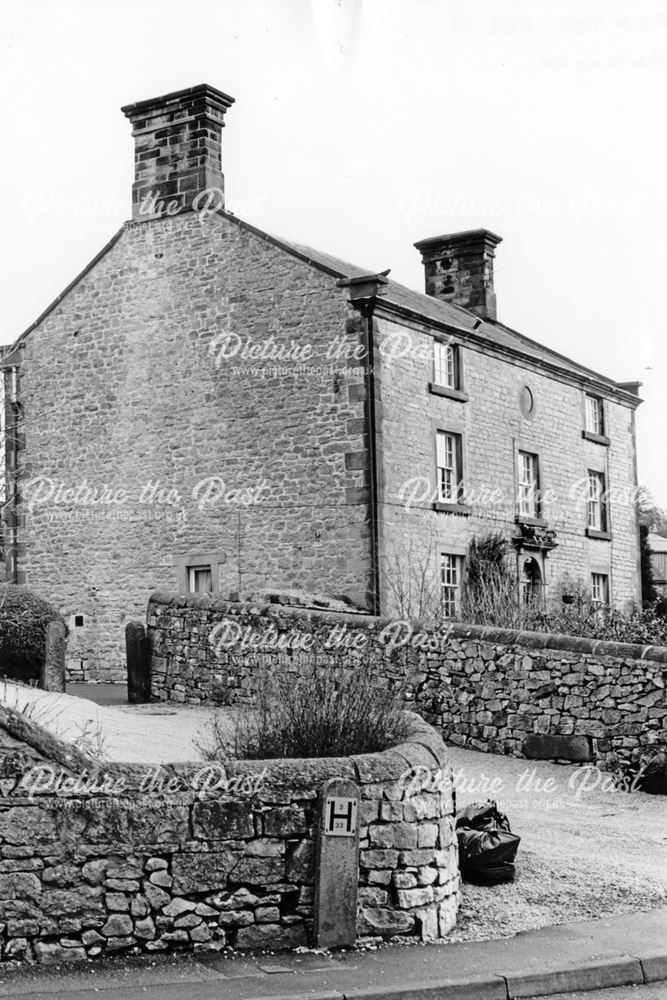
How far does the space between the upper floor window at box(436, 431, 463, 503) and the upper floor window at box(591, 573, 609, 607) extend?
5545mm

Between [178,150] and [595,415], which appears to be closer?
[178,150]

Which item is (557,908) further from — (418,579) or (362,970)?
(418,579)

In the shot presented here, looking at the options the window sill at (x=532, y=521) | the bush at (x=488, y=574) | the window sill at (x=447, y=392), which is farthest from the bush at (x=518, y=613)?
the window sill at (x=447, y=392)

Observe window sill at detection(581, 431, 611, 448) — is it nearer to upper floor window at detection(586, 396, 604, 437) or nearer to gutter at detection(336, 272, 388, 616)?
upper floor window at detection(586, 396, 604, 437)

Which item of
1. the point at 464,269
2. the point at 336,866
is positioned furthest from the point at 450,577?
the point at 336,866

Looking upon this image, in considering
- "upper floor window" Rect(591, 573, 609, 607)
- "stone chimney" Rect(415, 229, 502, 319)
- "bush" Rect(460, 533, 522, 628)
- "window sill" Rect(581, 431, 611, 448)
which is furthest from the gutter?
"stone chimney" Rect(415, 229, 502, 319)

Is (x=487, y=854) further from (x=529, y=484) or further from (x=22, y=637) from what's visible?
(x=529, y=484)

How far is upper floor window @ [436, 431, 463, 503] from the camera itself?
2236 cm

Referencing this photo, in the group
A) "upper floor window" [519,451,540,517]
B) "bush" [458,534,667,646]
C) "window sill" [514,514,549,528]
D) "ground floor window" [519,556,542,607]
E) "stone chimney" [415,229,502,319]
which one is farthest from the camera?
"stone chimney" [415,229,502,319]

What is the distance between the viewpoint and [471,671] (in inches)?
532

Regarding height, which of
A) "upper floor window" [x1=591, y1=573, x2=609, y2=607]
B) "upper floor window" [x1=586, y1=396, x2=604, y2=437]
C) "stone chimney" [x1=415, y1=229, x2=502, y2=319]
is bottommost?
"upper floor window" [x1=591, y1=573, x2=609, y2=607]

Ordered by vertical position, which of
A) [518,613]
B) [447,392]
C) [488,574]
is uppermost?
[447,392]

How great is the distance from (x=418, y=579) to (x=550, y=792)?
915cm

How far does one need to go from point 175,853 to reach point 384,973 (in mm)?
1308
